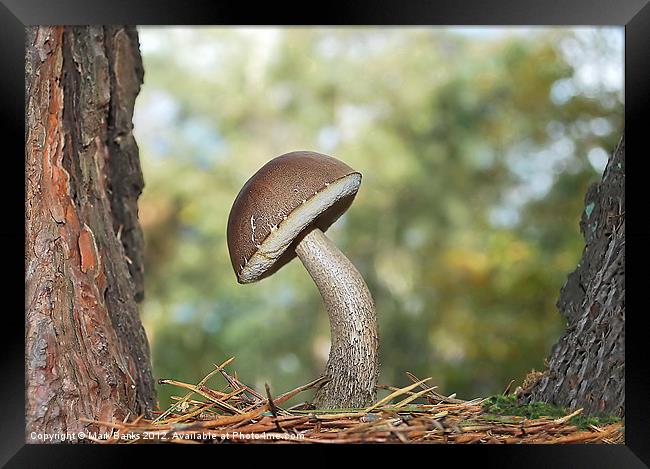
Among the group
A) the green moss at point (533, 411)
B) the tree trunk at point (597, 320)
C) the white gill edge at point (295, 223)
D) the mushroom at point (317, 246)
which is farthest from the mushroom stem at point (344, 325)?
the tree trunk at point (597, 320)

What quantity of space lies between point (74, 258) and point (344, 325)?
707 millimetres

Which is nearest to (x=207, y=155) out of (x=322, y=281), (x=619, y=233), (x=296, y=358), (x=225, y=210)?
(x=225, y=210)

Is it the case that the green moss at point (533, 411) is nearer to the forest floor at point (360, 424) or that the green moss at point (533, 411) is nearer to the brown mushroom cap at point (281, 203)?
the forest floor at point (360, 424)

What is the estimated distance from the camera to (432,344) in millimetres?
3184

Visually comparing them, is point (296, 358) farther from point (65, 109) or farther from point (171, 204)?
point (65, 109)

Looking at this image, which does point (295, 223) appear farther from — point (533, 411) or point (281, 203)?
point (533, 411)

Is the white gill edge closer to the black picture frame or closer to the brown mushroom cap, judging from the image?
the brown mushroom cap

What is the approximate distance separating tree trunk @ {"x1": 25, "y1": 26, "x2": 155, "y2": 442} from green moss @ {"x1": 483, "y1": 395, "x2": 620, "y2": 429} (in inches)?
37.1

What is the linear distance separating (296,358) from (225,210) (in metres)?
0.85
